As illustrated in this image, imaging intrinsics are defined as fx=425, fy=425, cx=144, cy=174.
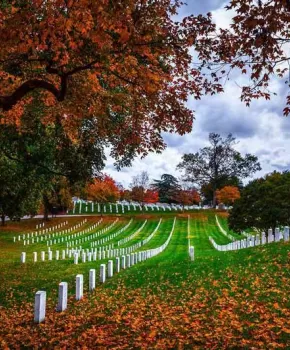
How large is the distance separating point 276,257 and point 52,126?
1180cm

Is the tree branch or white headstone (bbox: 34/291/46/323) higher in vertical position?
the tree branch

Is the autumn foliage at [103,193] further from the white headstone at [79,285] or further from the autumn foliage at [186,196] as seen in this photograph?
the white headstone at [79,285]

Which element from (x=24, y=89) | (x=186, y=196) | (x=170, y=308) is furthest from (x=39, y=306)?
(x=186, y=196)

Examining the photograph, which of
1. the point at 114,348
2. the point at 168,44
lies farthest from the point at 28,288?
the point at 168,44

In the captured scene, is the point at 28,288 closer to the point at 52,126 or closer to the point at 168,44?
the point at 52,126

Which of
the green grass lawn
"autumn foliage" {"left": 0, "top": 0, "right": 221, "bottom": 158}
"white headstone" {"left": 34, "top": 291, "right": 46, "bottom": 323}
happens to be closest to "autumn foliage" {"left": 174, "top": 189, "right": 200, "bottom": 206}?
the green grass lawn

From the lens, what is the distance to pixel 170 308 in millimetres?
10633

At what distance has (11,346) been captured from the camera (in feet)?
27.8

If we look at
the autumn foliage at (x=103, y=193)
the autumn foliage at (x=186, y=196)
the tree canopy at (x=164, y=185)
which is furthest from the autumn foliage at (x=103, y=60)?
the tree canopy at (x=164, y=185)

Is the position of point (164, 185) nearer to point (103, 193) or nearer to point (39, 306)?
point (103, 193)

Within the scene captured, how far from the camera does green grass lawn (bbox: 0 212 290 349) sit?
809 centimetres

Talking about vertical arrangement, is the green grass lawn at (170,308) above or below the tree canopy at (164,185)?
below

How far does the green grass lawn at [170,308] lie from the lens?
26.5ft

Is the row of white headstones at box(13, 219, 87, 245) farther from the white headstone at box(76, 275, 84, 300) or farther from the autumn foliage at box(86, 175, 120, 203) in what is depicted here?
the white headstone at box(76, 275, 84, 300)
